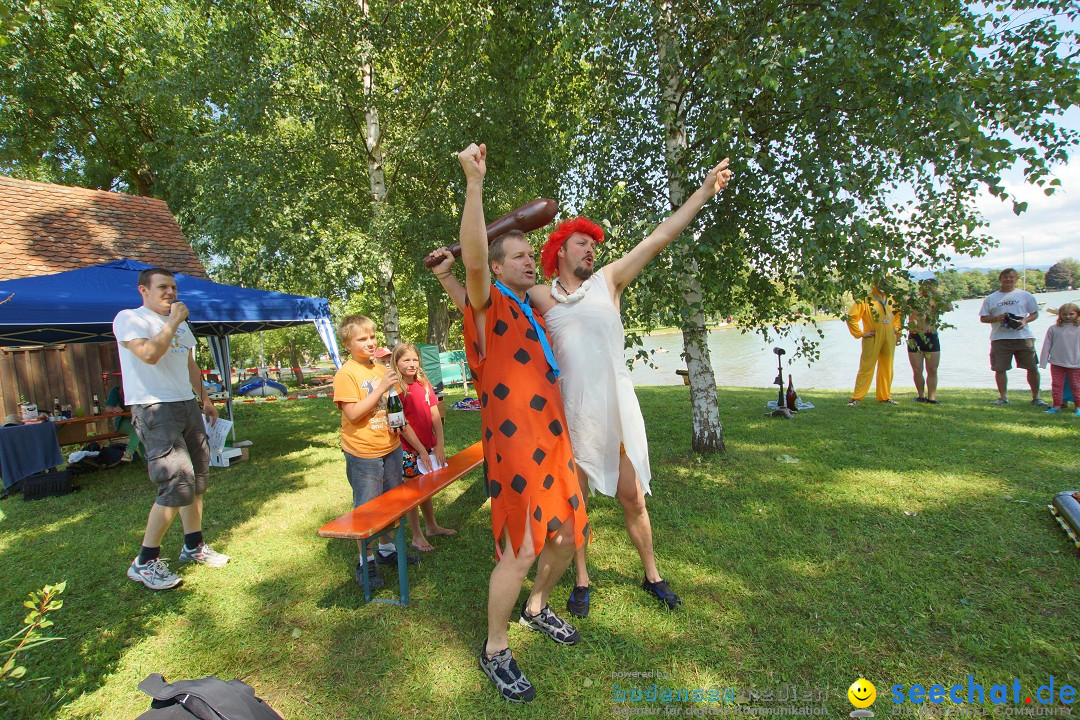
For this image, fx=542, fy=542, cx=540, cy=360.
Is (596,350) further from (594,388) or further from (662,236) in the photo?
(662,236)

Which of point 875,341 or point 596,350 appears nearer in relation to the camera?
point 596,350

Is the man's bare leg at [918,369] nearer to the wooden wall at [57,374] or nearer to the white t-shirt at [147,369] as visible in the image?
the white t-shirt at [147,369]

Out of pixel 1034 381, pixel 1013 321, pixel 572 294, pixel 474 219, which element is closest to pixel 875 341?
pixel 1013 321

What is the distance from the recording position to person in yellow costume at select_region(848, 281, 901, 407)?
26.6 ft

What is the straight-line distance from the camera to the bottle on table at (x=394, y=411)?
11.9 ft

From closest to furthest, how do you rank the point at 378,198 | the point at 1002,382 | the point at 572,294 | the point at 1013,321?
the point at 572,294
the point at 1013,321
the point at 1002,382
the point at 378,198

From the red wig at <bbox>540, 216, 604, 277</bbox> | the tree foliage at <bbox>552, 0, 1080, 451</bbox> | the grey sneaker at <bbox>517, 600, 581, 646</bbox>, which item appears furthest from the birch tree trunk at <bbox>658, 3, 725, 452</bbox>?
the grey sneaker at <bbox>517, 600, 581, 646</bbox>

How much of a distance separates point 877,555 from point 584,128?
14.4 ft

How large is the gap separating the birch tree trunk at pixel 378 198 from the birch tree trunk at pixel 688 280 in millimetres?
4970

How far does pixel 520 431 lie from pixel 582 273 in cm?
91

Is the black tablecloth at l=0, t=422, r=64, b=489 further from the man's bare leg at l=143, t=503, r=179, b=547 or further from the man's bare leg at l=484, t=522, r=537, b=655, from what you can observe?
the man's bare leg at l=484, t=522, r=537, b=655

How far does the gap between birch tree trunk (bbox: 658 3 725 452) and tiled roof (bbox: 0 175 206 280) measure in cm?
978

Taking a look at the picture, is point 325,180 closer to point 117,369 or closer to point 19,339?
point 19,339

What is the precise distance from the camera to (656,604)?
120 inches
